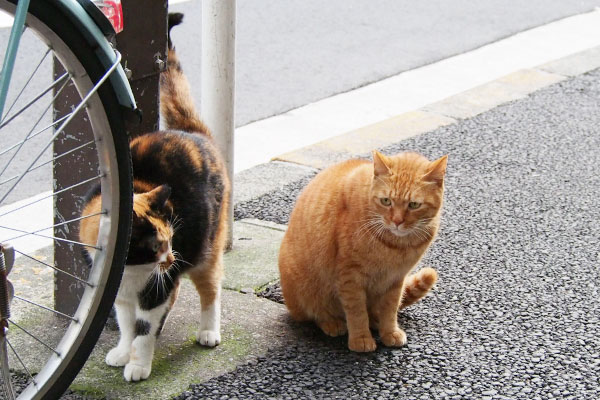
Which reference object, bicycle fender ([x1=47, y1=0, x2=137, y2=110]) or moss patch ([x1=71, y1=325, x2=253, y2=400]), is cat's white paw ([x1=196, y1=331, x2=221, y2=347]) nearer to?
moss patch ([x1=71, y1=325, x2=253, y2=400])

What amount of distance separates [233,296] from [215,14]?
3.80 ft

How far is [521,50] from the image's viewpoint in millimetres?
7355

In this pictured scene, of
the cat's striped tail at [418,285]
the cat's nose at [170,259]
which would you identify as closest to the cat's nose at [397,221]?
the cat's striped tail at [418,285]

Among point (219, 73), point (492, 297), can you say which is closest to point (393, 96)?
point (219, 73)

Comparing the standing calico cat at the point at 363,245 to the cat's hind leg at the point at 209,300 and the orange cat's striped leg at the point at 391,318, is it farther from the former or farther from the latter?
the cat's hind leg at the point at 209,300

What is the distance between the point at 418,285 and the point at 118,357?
115 cm

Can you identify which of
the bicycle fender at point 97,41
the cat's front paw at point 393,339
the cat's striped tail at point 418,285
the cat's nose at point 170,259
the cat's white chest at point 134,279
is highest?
the bicycle fender at point 97,41

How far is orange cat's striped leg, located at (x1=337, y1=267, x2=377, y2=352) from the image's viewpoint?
3.08 m

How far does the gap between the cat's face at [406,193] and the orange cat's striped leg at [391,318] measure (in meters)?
0.22

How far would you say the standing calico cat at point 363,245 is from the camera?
3.05 m

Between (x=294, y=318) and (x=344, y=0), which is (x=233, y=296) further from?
(x=344, y=0)

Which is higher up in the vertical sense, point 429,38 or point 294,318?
point 429,38

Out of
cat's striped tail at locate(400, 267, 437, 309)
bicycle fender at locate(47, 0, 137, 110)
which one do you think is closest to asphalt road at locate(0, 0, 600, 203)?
cat's striped tail at locate(400, 267, 437, 309)

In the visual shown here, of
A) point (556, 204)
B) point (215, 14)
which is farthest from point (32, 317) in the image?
point (556, 204)
